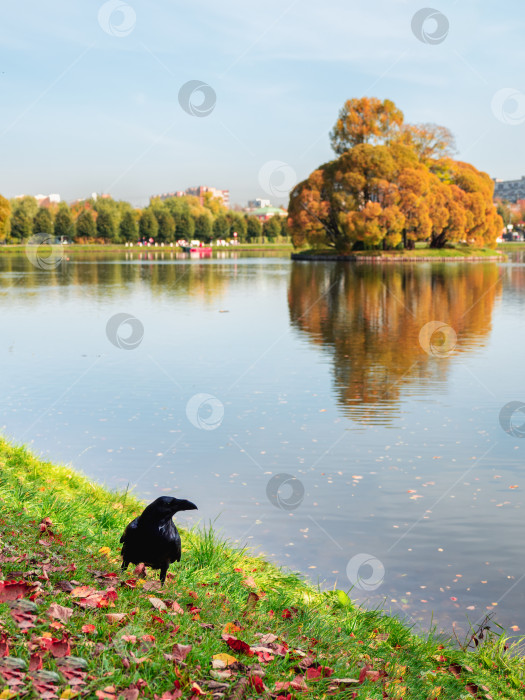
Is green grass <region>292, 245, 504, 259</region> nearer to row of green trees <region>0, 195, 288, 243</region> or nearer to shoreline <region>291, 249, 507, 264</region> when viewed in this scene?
shoreline <region>291, 249, 507, 264</region>

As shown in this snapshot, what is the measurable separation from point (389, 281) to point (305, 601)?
37.8 m

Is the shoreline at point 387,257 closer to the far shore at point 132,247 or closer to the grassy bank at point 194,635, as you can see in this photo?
the far shore at point 132,247

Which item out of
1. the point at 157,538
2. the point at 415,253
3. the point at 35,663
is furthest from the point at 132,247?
the point at 35,663

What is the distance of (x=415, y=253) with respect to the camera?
245 ft

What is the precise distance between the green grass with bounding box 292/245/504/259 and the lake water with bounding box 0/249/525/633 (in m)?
46.5

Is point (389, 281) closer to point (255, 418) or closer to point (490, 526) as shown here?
point (255, 418)

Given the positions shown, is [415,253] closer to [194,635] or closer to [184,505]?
[184,505]

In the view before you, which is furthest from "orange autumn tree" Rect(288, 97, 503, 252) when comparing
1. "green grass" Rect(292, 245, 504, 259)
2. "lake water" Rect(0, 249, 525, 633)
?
"lake water" Rect(0, 249, 525, 633)

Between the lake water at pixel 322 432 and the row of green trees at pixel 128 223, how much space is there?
106678mm

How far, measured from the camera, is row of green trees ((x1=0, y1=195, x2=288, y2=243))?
417 feet

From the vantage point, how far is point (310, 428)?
10.9 m

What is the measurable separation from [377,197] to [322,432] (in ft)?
200

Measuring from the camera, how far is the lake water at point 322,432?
656 cm

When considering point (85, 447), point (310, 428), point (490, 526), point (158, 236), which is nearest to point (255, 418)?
point (310, 428)
